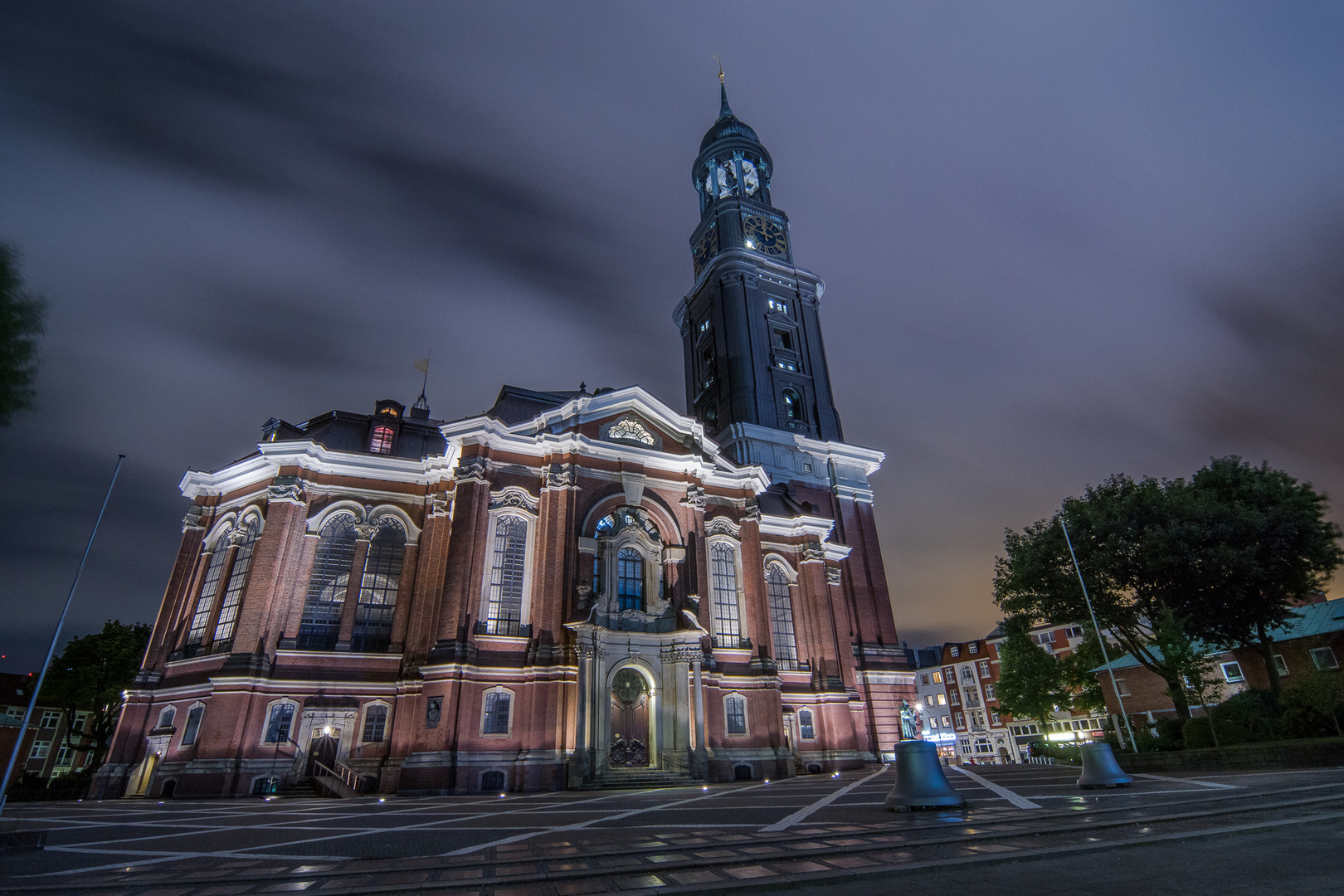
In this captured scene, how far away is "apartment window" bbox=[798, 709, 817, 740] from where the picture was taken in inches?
1247

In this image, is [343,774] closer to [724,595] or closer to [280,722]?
[280,722]

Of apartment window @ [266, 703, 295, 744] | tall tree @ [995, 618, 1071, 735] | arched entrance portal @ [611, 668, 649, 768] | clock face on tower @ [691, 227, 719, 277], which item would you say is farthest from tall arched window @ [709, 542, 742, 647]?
clock face on tower @ [691, 227, 719, 277]

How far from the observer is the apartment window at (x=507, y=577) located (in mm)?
26469

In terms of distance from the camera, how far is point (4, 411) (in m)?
9.09

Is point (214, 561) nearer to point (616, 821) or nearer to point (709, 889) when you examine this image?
point (616, 821)

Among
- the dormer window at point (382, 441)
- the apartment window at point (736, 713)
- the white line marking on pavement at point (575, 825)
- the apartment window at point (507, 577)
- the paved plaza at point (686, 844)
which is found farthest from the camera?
the dormer window at point (382, 441)

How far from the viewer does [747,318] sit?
48.1 m

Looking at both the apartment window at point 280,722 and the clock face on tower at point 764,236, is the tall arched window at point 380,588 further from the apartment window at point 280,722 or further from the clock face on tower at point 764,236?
the clock face on tower at point 764,236

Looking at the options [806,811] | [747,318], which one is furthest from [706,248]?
[806,811]

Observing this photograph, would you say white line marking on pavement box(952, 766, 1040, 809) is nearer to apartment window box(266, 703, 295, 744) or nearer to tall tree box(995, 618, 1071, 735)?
apartment window box(266, 703, 295, 744)

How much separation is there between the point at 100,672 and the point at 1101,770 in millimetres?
48420

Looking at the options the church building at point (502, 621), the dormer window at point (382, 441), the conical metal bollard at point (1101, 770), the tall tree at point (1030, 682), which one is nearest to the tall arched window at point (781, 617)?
the church building at point (502, 621)

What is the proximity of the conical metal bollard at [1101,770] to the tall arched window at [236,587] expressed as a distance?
29.3 m

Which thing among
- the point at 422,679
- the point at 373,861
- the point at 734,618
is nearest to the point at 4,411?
the point at 373,861
